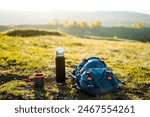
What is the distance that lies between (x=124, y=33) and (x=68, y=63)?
5540 inches

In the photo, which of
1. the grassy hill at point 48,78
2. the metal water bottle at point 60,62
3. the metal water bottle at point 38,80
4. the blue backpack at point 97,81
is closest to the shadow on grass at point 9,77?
the grassy hill at point 48,78

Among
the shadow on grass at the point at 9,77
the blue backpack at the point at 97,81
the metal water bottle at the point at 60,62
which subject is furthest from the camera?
the shadow on grass at the point at 9,77

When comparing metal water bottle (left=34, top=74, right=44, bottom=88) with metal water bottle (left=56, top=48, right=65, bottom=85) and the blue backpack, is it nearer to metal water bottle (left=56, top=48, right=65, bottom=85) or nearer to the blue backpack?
metal water bottle (left=56, top=48, right=65, bottom=85)

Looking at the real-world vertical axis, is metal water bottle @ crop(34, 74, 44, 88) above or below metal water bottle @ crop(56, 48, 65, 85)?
below

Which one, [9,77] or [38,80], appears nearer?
[38,80]

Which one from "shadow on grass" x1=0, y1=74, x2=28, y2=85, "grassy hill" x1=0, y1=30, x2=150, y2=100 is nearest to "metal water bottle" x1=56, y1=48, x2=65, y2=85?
"grassy hill" x1=0, y1=30, x2=150, y2=100

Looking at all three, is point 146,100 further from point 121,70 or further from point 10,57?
point 10,57

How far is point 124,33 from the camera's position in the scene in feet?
502

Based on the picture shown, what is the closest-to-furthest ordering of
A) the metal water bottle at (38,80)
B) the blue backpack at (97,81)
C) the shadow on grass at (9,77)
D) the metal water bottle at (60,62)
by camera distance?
the blue backpack at (97,81), the metal water bottle at (38,80), the metal water bottle at (60,62), the shadow on grass at (9,77)

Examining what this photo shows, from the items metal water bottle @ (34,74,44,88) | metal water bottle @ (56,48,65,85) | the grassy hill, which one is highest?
metal water bottle @ (56,48,65,85)

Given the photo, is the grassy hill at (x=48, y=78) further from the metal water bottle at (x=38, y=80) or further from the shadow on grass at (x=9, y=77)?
the metal water bottle at (x=38, y=80)

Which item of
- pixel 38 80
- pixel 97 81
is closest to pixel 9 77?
pixel 38 80

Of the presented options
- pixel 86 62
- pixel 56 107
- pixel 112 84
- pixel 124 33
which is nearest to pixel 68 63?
pixel 86 62

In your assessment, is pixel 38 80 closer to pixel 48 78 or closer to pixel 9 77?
pixel 48 78
